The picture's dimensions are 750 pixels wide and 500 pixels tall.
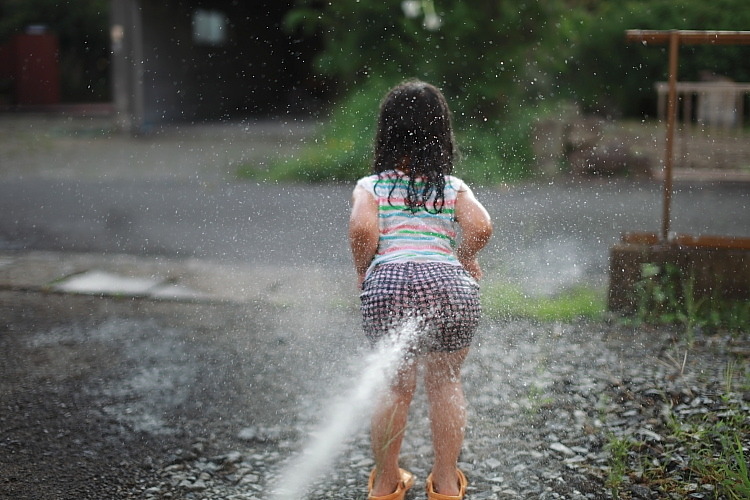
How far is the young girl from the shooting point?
251cm

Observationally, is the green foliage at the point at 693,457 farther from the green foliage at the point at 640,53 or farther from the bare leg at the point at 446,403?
the green foliage at the point at 640,53

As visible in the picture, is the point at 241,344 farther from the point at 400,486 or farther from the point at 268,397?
the point at 400,486

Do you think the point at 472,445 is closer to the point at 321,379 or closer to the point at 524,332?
the point at 321,379

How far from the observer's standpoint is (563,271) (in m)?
5.45

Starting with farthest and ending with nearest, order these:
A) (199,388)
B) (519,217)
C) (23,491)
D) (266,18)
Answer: (266,18)
(519,217)
(199,388)
(23,491)

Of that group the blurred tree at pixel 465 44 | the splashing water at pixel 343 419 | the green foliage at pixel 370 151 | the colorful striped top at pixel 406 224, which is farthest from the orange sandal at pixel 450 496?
the blurred tree at pixel 465 44

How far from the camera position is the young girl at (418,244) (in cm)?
251

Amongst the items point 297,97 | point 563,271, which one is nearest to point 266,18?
point 297,97

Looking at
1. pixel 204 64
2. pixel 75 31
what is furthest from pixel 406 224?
pixel 75 31

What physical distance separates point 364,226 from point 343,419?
1.13m

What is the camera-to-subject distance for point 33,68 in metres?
20.6

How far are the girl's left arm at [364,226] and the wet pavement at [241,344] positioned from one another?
2.58 ft

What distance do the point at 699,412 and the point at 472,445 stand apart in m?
0.90

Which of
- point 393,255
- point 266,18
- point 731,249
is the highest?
point 266,18
